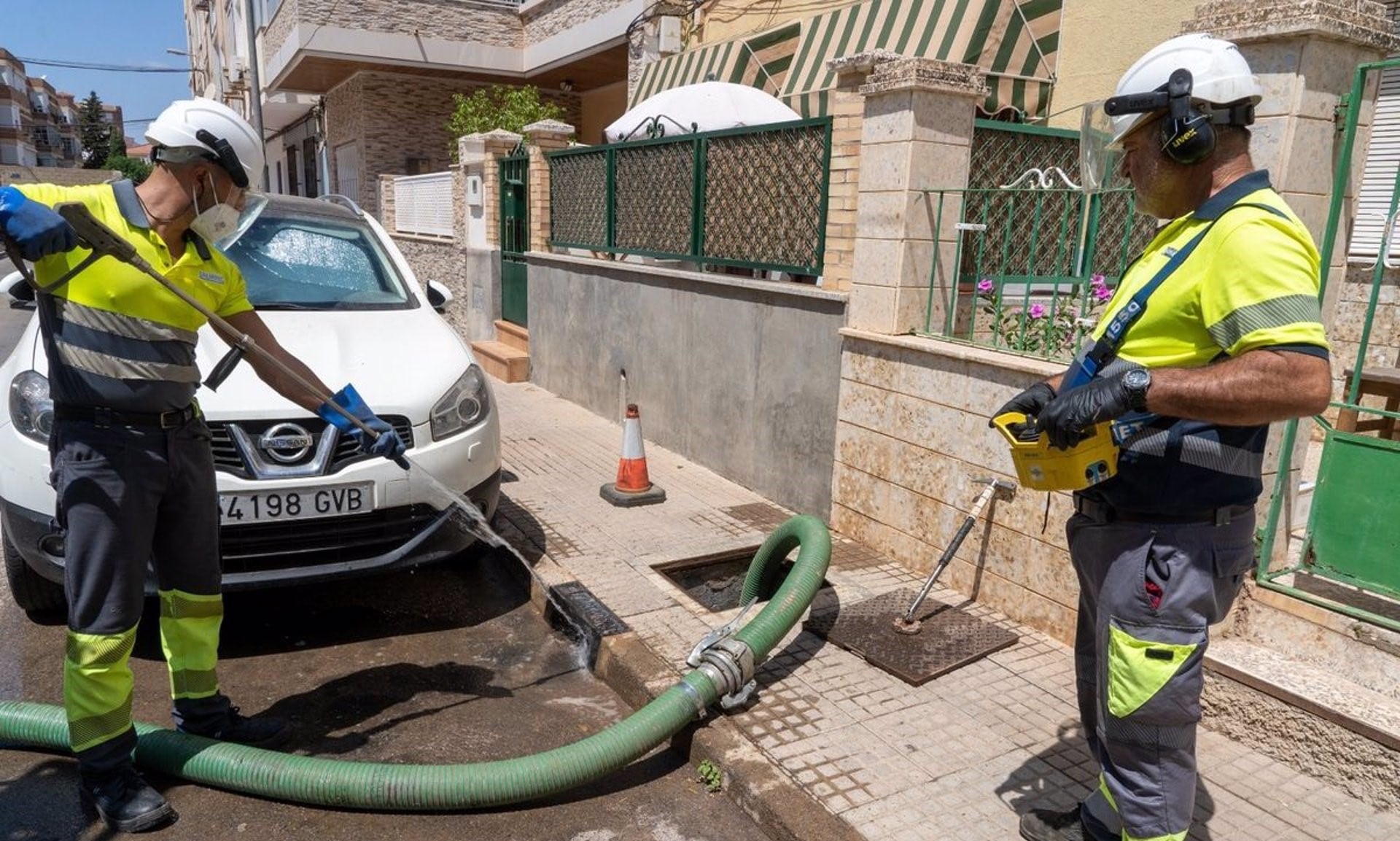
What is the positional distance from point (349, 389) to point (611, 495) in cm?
277

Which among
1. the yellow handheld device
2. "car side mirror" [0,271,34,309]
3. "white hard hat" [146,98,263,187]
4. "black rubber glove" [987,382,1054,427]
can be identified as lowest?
the yellow handheld device

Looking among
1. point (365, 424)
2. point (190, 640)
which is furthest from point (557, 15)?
point (190, 640)

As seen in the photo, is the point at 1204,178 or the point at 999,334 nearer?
the point at 1204,178

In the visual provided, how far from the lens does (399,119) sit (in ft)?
70.7

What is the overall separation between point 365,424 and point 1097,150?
246 centimetres

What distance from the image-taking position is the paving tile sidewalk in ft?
9.44

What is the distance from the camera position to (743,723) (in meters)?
3.39

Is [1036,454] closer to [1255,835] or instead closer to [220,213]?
[1255,835]

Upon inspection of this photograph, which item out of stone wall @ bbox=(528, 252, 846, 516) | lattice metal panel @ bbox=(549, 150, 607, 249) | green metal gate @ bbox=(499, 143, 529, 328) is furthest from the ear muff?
green metal gate @ bbox=(499, 143, 529, 328)

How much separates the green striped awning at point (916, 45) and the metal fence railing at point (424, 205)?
4.06m

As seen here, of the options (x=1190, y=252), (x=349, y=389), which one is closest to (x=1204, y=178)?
(x=1190, y=252)

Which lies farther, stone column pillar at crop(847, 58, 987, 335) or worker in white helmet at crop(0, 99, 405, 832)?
stone column pillar at crop(847, 58, 987, 335)

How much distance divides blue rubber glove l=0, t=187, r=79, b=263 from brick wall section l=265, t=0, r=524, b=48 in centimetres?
1838

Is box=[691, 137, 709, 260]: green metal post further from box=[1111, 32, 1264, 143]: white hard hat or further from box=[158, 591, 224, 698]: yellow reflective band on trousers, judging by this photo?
box=[1111, 32, 1264, 143]: white hard hat
